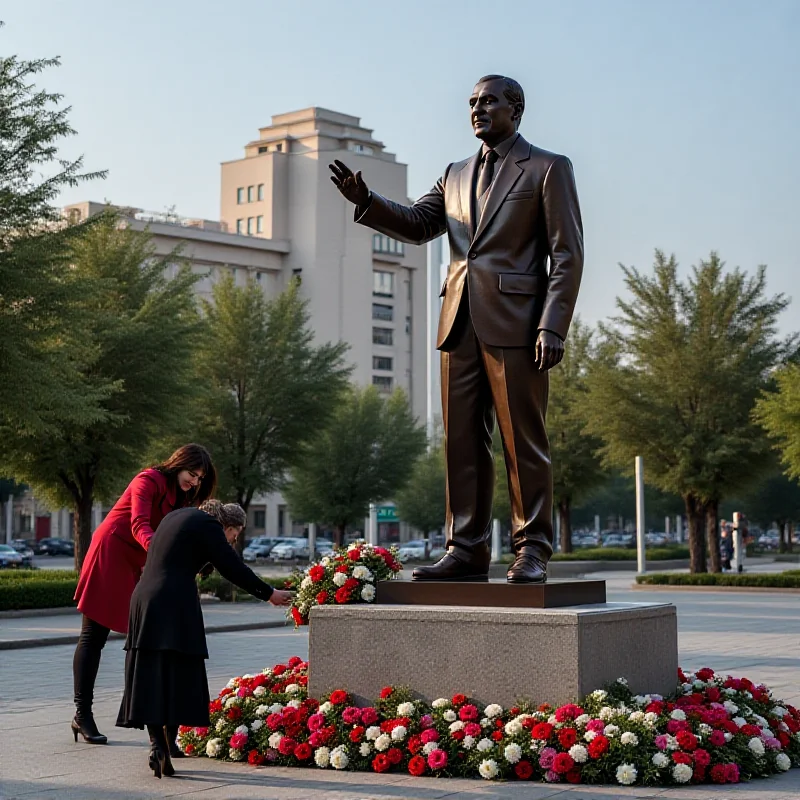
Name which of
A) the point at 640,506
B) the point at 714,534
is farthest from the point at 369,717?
the point at 714,534

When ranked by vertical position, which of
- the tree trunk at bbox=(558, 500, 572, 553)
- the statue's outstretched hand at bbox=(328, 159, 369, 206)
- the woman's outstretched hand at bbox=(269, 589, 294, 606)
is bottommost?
the woman's outstretched hand at bbox=(269, 589, 294, 606)

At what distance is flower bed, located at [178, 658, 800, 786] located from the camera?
22.2 ft

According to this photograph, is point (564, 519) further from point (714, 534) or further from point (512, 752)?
point (512, 752)

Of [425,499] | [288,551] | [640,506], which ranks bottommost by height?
[288,551]

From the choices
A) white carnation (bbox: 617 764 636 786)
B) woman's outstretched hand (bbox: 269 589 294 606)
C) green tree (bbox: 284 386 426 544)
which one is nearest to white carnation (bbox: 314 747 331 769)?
woman's outstretched hand (bbox: 269 589 294 606)

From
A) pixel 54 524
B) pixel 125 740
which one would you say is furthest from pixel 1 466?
pixel 54 524

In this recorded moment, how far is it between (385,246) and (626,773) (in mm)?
93875

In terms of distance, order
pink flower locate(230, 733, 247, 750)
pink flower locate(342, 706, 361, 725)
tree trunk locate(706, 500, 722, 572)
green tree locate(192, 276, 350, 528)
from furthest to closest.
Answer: tree trunk locate(706, 500, 722, 572), green tree locate(192, 276, 350, 528), pink flower locate(230, 733, 247, 750), pink flower locate(342, 706, 361, 725)

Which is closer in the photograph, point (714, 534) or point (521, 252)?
point (521, 252)

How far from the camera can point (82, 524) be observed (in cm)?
2712

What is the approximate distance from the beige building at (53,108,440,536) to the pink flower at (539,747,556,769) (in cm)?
8240

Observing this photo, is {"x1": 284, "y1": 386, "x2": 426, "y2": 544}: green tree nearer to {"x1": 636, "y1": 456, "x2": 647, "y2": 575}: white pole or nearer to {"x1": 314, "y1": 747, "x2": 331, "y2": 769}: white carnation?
{"x1": 636, "y1": 456, "x2": 647, "y2": 575}: white pole

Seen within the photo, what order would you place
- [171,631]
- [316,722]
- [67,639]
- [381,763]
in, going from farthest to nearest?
[67,639], [316,722], [381,763], [171,631]

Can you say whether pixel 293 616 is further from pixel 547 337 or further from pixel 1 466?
pixel 1 466
